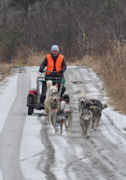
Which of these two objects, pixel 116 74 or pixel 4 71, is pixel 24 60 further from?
pixel 116 74

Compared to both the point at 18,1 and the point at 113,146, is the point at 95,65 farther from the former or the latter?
the point at 18,1

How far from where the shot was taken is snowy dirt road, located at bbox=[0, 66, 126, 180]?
680 centimetres

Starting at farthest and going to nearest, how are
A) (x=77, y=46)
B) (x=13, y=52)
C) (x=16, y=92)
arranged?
(x=13, y=52), (x=77, y=46), (x=16, y=92)

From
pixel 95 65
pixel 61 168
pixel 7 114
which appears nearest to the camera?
pixel 61 168

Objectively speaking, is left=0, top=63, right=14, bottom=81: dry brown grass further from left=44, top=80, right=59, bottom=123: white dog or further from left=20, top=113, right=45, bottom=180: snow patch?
left=20, top=113, right=45, bottom=180: snow patch

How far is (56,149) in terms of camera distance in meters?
8.37

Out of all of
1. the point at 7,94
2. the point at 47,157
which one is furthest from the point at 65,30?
the point at 47,157

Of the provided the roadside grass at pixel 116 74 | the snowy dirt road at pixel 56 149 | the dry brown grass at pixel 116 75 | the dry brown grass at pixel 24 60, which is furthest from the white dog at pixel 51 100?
the dry brown grass at pixel 24 60

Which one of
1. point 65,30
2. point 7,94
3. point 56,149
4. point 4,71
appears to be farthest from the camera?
point 65,30

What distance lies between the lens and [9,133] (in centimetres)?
991

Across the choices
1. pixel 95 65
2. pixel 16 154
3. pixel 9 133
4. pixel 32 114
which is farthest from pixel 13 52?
pixel 16 154

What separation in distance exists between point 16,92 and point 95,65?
274 inches

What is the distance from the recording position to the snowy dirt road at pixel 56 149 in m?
6.80

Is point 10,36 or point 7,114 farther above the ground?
point 10,36
